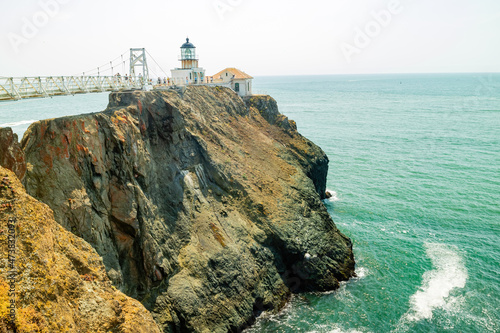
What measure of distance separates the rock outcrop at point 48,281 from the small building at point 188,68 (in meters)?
38.3

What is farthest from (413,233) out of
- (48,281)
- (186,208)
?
(48,281)

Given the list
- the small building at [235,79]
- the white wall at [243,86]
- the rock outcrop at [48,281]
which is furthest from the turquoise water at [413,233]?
the small building at [235,79]

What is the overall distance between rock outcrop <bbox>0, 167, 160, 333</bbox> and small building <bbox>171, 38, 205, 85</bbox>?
38325 mm

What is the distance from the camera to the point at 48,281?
1372 centimetres

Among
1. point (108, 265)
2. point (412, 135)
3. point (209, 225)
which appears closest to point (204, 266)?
point (209, 225)

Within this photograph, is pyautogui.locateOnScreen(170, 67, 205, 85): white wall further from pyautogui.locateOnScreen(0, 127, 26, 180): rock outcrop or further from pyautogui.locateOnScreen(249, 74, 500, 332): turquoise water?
pyautogui.locateOnScreen(0, 127, 26, 180): rock outcrop

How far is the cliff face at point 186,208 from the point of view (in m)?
21.6

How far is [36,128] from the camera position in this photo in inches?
818

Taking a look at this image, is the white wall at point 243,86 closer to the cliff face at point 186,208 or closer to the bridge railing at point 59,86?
the cliff face at point 186,208

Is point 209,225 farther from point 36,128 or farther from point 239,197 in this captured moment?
point 36,128

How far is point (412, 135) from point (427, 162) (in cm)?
2363

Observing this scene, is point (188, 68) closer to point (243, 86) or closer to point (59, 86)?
point (243, 86)

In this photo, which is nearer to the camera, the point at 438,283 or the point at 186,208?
the point at 186,208

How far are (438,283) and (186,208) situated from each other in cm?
2304
